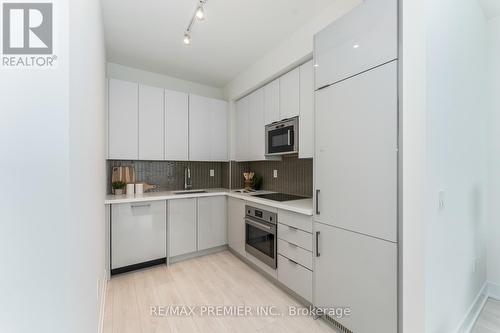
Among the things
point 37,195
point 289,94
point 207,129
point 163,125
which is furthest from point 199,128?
point 37,195

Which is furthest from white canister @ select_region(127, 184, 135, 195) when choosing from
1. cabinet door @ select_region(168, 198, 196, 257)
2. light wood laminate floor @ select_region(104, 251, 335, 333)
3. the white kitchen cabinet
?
the white kitchen cabinet

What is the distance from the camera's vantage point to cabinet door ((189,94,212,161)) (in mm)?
3326

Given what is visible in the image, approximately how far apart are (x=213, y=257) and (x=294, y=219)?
163 centimetres

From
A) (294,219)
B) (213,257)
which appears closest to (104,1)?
(294,219)

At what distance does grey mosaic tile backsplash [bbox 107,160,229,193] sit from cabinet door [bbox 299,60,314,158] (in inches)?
72.2

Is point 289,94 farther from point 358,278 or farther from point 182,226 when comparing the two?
point 182,226

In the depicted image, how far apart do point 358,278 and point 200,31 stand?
267 centimetres

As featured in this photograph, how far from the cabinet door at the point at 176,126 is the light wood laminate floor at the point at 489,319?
355 cm

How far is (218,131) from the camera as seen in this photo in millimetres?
3607

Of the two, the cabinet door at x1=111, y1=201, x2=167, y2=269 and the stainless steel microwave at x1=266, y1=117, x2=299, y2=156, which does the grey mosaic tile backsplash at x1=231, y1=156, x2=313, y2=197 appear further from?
the cabinet door at x1=111, y1=201, x2=167, y2=269

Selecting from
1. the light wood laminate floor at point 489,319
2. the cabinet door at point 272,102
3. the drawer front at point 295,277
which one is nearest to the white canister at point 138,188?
the cabinet door at point 272,102

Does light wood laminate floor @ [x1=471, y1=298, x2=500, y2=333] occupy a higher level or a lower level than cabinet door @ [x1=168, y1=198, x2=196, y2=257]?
lower

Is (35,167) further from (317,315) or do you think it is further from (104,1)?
(317,315)

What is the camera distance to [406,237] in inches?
49.3
